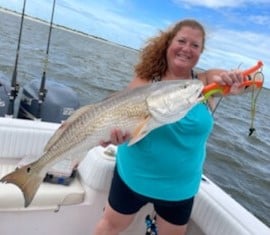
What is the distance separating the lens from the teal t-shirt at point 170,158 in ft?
7.04

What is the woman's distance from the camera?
85.0 inches

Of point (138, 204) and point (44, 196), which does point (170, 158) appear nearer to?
point (138, 204)

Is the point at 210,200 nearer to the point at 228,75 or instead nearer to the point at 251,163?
the point at 228,75

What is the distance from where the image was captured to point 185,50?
2.29 m

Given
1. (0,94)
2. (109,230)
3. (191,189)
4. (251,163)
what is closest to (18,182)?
(109,230)

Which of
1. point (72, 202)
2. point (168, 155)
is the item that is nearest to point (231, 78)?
point (168, 155)

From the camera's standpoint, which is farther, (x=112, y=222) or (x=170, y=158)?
(x=112, y=222)

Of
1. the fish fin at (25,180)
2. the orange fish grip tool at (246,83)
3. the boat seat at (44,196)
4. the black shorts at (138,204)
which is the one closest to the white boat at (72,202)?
the boat seat at (44,196)

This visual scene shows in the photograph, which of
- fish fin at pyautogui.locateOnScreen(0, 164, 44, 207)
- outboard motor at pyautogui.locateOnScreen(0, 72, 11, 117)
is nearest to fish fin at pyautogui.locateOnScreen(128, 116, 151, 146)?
fish fin at pyautogui.locateOnScreen(0, 164, 44, 207)

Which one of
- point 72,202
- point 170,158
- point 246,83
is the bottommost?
point 72,202

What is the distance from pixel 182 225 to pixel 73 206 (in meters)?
0.88

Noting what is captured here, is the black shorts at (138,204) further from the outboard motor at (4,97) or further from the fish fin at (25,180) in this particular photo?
the outboard motor at (4,97)

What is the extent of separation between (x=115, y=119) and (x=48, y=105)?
2.14 m

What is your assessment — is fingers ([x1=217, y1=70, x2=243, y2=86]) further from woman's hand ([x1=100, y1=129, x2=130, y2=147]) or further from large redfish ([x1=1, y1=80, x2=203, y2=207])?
woman's hand ([x1=100, y1=129, x2=130, y2=147])
